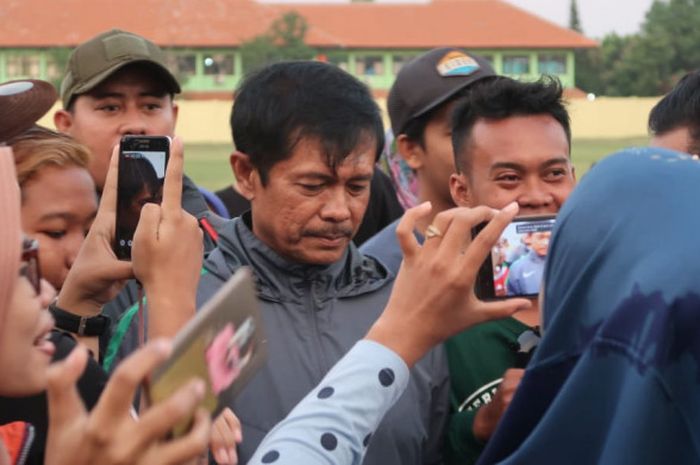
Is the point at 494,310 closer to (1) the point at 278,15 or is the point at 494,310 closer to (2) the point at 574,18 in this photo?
(1) the point at 278,15

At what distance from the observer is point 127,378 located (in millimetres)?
1466

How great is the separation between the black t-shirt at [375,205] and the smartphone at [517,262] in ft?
9.18

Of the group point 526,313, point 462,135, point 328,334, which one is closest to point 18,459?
point 328,334

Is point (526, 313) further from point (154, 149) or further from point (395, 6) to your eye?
point (395, 6)

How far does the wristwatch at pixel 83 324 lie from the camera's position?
294 cm

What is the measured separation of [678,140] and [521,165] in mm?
795

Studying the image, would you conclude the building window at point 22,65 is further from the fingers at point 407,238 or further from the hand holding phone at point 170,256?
the fingers at point 407,238

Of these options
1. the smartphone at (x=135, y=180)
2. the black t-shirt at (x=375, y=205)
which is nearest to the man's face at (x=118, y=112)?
the black t-shirt at (x=375, y=205)

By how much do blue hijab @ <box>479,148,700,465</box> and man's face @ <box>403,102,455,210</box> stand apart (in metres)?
2.34

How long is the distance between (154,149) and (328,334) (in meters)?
0.75

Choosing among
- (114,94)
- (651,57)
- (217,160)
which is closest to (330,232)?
(114,94)

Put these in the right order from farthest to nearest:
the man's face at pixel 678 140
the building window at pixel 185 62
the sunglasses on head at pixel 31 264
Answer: the building window at pixel 185 62 → the man's face at pixel 678 140 → the sunglasses on head at pixel 31 264

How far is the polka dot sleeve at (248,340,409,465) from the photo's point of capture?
A: 6.53ft

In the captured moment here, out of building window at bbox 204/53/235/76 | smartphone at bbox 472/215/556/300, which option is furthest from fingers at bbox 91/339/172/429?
building window at bbox 204/53/235/76
